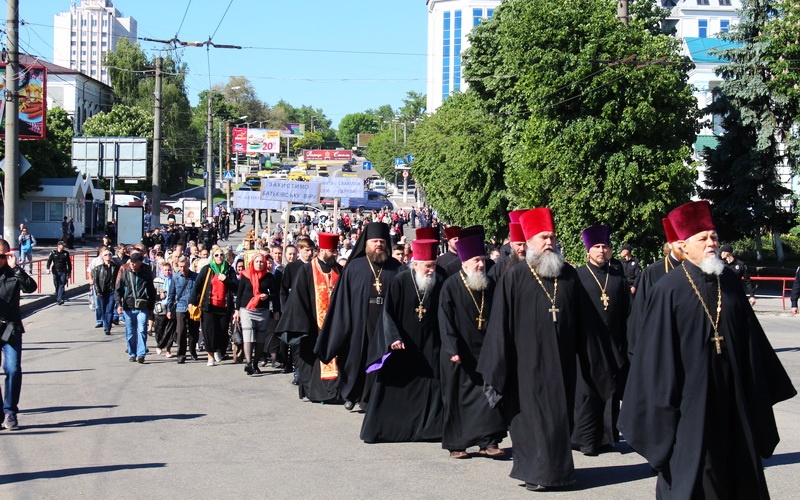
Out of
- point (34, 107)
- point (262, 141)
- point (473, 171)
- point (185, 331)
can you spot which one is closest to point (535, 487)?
point (185, 331)

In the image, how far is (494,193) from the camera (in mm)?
37594

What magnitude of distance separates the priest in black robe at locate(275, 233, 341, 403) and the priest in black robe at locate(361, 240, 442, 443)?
2367 mm

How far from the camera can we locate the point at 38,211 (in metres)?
49.9

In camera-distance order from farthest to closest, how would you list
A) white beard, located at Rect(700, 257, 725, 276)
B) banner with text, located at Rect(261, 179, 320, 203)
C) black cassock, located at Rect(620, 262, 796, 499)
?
1. banner with text, located at Rect(261, 179, 320, 203)
2. white beard, located at Rect(700, 257, 725, 276)
3. black cassock, located at Rect(620, 262, 796, 499)

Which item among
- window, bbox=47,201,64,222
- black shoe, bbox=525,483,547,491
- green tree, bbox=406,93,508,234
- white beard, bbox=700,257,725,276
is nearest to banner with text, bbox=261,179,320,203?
green tree, bbox=406,93,508,234

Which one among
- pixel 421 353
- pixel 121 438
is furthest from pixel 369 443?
pixel 121 438

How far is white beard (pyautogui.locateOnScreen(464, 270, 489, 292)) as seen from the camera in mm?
8992

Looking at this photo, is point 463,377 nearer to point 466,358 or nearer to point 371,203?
point 466,358

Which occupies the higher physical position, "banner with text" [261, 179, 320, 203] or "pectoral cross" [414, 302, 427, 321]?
"banner with text" [261, 179, 320, 203]

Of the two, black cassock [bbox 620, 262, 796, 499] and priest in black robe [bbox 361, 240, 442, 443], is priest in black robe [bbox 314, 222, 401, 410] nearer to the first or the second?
priest in black robe [bbox 361, 240, 442, 443]

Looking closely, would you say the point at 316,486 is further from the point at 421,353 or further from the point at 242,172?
the point at 242,172

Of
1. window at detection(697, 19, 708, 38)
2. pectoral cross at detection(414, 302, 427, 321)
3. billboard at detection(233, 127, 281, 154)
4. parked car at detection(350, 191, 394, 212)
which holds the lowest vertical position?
pectoral cross at detection(414, 302, 427, 321)

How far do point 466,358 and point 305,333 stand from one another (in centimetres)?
369

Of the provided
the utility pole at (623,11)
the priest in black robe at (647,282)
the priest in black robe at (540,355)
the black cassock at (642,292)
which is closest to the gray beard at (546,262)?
the priest in black robe at (540,355)
